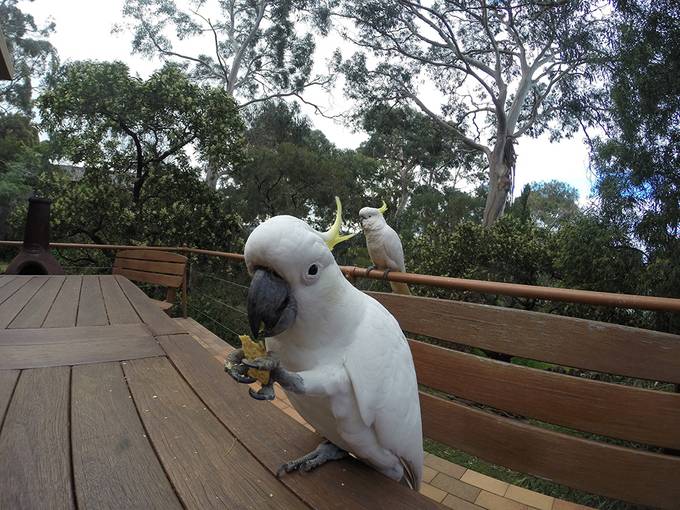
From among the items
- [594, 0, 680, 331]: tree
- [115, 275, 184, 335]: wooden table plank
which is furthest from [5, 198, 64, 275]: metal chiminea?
[594, 0, 680, 331]: tree

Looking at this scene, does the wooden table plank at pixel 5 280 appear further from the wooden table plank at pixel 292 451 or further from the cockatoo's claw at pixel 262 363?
the cockatoo's claw at pixel 262 363

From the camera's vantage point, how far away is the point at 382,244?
9.52 ft

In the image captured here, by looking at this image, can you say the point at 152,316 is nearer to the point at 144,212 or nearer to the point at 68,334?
the point at 68,334

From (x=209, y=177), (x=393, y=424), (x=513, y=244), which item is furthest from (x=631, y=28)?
(x=209, y=177)

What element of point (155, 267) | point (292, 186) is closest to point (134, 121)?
point (155, 267)

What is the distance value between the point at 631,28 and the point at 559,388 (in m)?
4.94

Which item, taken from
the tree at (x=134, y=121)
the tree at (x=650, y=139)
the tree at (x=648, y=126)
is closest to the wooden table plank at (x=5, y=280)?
the tree at (x=134, y=121)

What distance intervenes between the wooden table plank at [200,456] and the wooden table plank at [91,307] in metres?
0.73

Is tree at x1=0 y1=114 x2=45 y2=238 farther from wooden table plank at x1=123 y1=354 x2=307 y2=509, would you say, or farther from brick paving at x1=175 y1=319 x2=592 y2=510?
brick paving at x1=175 y1=319 x2=592 y2=510

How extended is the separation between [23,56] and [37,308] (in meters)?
19.8

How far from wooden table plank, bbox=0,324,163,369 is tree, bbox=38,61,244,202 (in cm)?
503

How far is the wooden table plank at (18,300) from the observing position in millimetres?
1625

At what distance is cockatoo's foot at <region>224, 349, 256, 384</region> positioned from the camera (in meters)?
0.63

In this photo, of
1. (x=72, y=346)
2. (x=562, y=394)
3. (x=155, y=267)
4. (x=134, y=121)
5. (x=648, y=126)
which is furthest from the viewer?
(x=134, y=121)
